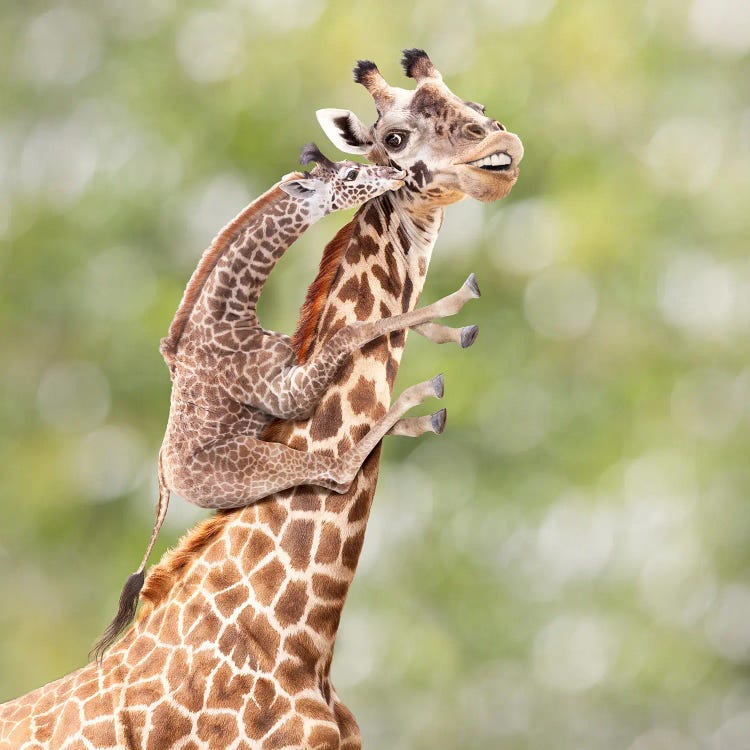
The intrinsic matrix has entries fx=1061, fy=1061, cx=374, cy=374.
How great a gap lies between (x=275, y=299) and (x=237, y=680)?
3.14 meters

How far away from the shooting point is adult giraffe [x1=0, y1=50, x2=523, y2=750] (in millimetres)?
1942

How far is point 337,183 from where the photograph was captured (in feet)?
6.53

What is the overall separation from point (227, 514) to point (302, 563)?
8.4 inches

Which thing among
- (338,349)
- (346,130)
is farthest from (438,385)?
(346,130)

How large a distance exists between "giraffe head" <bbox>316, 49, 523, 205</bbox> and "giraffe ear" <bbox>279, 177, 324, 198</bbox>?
0.51 feet

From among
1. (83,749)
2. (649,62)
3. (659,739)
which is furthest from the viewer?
(649,62)

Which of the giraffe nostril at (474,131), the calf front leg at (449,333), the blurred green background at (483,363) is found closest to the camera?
the calf front leg at (449,333)

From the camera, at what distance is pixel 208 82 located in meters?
5.12

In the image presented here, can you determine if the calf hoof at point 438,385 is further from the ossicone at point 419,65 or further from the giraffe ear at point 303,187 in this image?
the ossicone at point 419,65

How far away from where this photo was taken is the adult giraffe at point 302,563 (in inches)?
76.5

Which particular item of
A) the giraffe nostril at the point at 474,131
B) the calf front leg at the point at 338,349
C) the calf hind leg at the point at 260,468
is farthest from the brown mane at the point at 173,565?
the giraffe nostril at the point at 474,131

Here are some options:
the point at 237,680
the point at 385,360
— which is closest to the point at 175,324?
the point at 385,360

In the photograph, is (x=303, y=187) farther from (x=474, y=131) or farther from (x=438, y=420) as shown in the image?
(x=438, y=420)

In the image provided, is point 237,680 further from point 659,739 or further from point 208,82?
point 208,82
